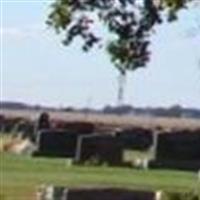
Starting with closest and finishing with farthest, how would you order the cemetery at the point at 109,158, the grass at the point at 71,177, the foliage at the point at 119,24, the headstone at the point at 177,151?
the foliage at the point at 119,24 < the grass at the point at 71,177 < the cemetery at the point at 109,158 < the headstone at the point at 177,151

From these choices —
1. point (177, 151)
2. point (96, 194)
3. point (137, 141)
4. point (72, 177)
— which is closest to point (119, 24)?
point (96, 194)

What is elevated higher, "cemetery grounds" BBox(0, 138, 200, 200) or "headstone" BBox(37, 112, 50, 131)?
"headstone" BBox(37, 112, 50, 131)

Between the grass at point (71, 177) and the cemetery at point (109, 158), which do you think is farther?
the cemetery at point (109, 158)

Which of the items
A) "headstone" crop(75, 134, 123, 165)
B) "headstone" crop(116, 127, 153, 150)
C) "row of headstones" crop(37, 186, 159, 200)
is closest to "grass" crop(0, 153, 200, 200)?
"headstone" crop(75, 134, 123, 165)

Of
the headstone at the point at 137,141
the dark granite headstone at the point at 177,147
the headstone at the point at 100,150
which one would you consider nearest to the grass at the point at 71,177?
the headstone at the point at 100,150

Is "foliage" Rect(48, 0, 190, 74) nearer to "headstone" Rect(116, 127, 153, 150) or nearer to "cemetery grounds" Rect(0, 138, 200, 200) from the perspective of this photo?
"cemetery grounds" Rect(0, 138, 200, 200)

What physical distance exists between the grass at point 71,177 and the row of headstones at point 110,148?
43.6 inches

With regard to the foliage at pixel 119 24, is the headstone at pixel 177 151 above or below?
below

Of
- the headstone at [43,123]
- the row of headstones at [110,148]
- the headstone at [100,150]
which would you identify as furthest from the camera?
the headstone at [43,123]

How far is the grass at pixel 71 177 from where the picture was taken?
2800 centimetres

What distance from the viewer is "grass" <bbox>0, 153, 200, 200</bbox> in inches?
1102

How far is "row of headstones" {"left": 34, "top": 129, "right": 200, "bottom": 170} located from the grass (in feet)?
3.63

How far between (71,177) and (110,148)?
8.44 m

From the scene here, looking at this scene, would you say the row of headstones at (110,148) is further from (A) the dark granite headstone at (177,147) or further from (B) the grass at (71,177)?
(B) the grass at (71,177)
